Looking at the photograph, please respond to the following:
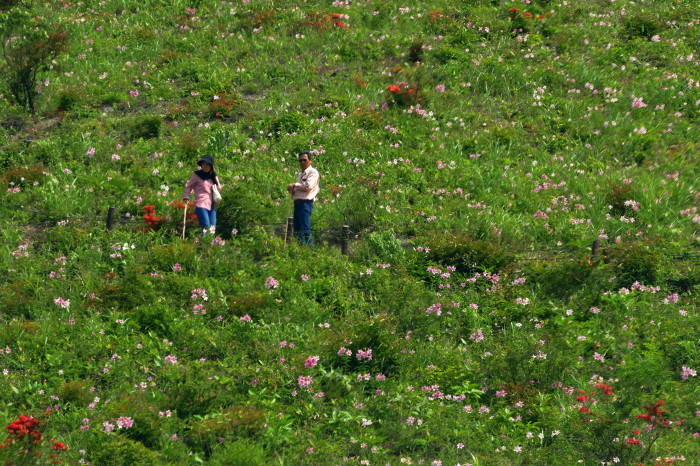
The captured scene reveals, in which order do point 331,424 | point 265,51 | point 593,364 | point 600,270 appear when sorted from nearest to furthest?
point 331,424 < point 593,364 < point 600,270 < point 265,51

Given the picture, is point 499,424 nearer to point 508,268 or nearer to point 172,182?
point 508,268

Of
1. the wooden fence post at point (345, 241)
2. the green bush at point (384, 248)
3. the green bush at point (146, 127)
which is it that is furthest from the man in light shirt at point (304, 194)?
the green bush at point (146, 127)

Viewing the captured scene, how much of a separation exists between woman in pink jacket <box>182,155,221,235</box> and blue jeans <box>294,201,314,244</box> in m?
1.28

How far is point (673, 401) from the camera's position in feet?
26.7

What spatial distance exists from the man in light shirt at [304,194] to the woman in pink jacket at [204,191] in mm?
1206

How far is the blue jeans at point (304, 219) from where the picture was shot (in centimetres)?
1195

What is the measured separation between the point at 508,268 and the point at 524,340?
2.03 meters

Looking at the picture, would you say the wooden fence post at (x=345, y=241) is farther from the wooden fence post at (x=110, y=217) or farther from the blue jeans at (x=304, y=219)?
the wooden fence post at (x=110, y=217)

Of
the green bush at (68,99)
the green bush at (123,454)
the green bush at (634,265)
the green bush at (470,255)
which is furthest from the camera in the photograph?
the green bush at (68,99)

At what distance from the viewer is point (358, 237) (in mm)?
12547

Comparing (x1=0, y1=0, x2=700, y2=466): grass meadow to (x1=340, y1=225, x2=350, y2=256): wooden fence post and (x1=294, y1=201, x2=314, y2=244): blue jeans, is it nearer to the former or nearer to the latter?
(x1=340, y1=225, x2=350, y2=256): wooden fence post

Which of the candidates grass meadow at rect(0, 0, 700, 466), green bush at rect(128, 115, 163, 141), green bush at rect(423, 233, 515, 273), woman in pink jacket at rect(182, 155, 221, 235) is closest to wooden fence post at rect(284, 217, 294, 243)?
grass meadow at rect(0, 0, 700, 466)

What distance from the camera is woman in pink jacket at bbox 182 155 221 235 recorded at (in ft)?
38.9

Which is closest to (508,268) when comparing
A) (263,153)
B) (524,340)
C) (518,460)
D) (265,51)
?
(524,340)
